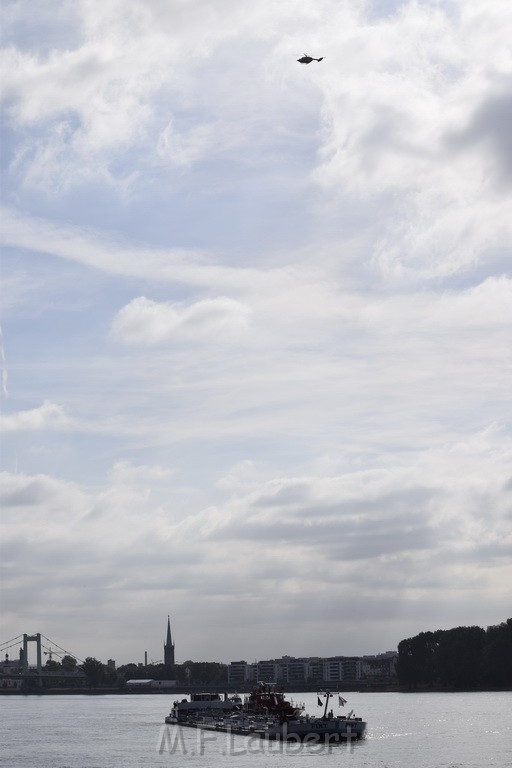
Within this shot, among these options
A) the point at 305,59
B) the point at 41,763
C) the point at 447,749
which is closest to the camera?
the point at 305,59

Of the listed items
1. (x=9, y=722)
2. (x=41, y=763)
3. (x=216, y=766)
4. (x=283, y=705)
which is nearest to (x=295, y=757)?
(x=216, y=766)

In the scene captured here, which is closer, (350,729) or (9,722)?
(350,729)

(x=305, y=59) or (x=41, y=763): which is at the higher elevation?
(x=305, y=59)

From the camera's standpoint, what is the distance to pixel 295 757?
10994cm

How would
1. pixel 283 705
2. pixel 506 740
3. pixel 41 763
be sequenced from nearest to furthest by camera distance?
1. pixel 41 763
2. pixel 506 740
3. pixel 283 705

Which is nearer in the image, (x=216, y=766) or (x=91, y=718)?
(x=216, y=766)

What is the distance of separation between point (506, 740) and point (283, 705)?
1327 inches

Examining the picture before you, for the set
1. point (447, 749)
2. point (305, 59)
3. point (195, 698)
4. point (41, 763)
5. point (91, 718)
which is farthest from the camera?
point (91, 718)

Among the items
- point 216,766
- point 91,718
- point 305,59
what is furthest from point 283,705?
point 305,59

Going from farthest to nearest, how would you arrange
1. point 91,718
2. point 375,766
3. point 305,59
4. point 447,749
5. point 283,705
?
1. point 91,718
2. point 283,705
3. point 447,749
4. point 375,766
5. point 305,59

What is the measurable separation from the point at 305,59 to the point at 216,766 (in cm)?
6315

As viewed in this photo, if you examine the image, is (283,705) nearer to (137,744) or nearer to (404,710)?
(137,744)

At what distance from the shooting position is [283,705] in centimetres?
14712

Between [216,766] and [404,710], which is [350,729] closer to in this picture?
[216,766]
